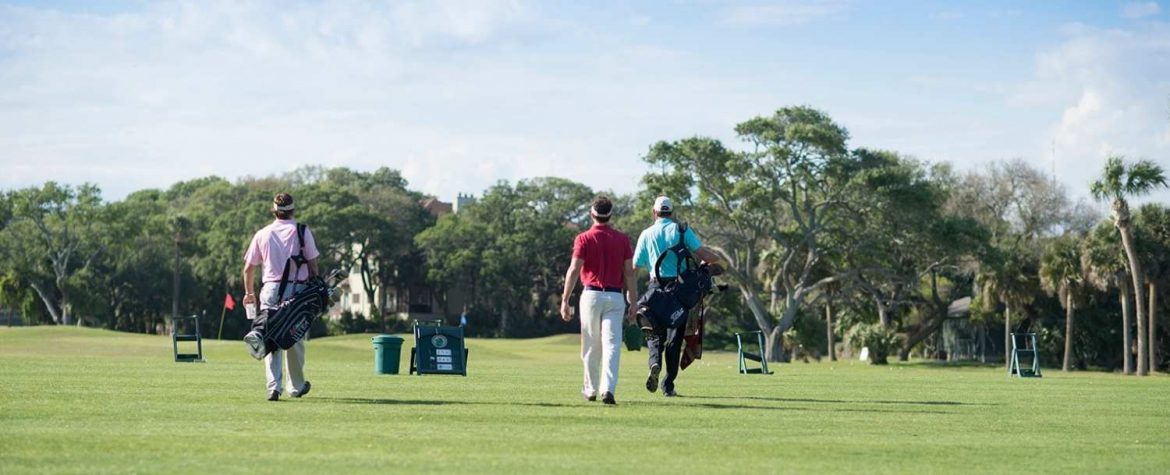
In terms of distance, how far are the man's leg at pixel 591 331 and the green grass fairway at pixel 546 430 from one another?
0.36 m

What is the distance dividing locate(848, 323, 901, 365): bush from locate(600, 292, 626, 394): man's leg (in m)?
53.2

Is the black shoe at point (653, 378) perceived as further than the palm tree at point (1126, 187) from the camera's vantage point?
No

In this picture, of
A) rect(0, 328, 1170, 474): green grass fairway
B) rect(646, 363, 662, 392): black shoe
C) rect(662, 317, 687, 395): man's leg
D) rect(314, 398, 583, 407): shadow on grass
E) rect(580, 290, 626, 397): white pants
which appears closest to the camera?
rect(0, 328, 1170, 474): green grass fairway

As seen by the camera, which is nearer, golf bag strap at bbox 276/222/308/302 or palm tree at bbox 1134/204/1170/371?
golf bag strap at bbox 276/222/308/302

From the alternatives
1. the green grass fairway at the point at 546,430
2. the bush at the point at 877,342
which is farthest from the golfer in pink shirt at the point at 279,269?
the bush at the point at 877,342

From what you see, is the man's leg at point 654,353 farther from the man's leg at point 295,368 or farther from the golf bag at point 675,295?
the man's leg at point 295,368

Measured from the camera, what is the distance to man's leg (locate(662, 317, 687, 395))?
53.5ft

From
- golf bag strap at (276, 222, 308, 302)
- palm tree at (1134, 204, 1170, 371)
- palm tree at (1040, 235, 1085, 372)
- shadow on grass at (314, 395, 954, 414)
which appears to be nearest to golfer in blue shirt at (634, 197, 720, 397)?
shadow on grass at (314, 395, 954, 414)

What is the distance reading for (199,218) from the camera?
107 m

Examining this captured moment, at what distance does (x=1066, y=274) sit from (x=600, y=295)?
172 feet

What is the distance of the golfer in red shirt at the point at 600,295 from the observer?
15148 millimetres

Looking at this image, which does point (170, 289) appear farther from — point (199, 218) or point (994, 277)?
point (994, 277)

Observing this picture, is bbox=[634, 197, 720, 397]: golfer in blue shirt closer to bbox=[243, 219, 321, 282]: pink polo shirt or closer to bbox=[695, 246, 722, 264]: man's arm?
bbox=[695, 246, 722, 264]: man's arm

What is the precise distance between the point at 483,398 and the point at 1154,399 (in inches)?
365
